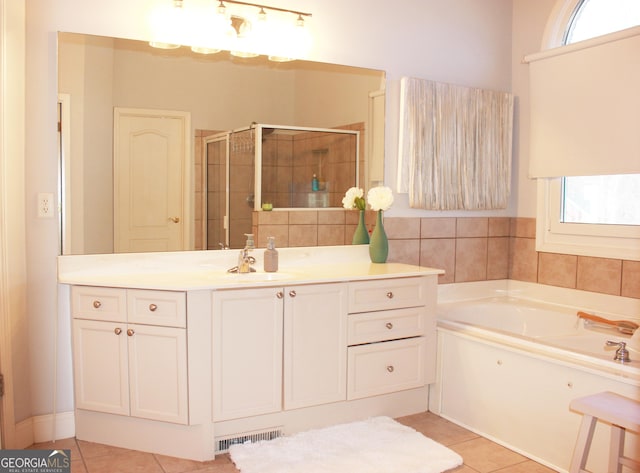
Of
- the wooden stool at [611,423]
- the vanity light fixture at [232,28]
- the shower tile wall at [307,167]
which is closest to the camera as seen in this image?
the wooden stool at [611,423]

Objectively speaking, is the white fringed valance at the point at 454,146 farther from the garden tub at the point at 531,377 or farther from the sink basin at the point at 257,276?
the sink basin at the point at 257,276

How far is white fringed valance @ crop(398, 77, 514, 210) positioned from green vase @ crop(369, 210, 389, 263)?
0.27 meters

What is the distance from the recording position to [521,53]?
3760 millimetres

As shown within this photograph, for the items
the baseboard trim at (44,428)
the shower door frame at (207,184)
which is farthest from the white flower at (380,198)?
the baseboard trim at (44,428)

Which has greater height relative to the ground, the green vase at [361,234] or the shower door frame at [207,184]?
the shower door frame at [207,184]

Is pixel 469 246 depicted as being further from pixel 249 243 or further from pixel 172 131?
pixel 172 131

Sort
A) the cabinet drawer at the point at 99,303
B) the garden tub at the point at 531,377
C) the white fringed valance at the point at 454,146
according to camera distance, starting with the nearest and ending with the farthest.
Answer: the garden tub at the point at 531,377 < the cabinet drawer at the point at 99,303 < the white fringed valance at the point at 454,146

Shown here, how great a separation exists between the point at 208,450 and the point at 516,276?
2315 mm

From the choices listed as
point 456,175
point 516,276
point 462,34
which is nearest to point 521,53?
point 462,34

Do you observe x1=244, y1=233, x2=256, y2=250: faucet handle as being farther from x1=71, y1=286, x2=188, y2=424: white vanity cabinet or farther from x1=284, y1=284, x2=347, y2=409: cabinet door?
x1=71, y1=286, x2=188, y2=424: white vanity cabinet

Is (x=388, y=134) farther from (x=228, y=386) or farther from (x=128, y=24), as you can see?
(x=228, y=386)

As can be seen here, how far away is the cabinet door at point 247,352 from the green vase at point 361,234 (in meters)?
0.84

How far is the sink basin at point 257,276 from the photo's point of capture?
8.59 ft

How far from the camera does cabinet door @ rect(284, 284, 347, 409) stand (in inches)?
103
